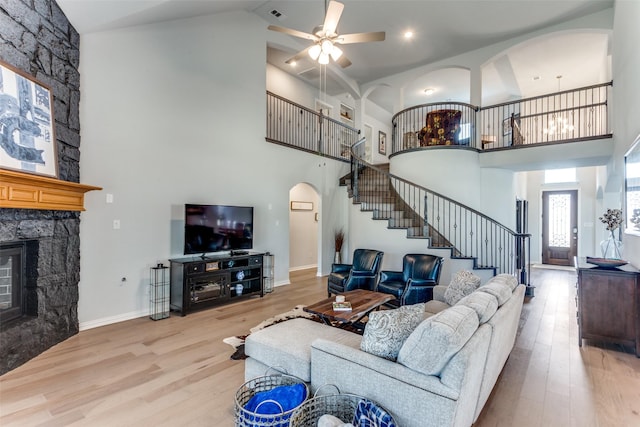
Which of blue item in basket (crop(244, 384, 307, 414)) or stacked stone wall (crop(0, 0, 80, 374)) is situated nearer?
blue item in basket (crop(244, 384, 307, 414))

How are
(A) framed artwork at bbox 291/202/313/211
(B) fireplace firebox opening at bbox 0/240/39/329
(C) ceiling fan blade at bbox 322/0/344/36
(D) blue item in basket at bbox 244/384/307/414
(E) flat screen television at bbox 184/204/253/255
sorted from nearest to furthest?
(D) blue item in basket at bbox 244/384/307/414, (B) fireplace firebox opening at bbox 0/240/39/329, (C) ceiling fan blade at bbox 322/0/344/36, (E) flat screen television at bbox 184/204/253/255, (A) framed artwork at bbox 291/202/313/211

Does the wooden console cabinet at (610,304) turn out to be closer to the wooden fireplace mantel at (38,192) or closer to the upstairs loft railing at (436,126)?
the upstairs loft railing at (436,126)

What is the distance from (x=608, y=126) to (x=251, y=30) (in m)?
6.87

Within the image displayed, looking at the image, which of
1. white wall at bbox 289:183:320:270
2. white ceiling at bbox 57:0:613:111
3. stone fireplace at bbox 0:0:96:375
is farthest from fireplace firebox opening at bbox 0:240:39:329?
white wall at bbox 289:183:320:270

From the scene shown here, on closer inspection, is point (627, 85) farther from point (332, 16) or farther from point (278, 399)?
point (278, 399)

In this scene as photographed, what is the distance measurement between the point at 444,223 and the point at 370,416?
5.68 m

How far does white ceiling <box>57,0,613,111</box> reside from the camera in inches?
161

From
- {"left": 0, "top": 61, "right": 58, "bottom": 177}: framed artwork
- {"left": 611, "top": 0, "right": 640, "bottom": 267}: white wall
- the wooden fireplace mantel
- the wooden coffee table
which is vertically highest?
{"left": 611, "top": 0, "right": 640, "bottom": 267}: white wall

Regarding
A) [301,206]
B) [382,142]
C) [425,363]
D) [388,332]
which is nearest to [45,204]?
[388,332]

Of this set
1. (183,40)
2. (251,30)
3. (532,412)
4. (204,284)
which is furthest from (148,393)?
(251,30)

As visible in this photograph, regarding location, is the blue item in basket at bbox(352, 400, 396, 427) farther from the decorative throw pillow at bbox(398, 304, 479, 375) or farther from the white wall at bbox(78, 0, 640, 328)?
the white wall at bbox(78, 0, 640, 328)

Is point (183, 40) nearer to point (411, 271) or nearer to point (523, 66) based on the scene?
point (411, 271)

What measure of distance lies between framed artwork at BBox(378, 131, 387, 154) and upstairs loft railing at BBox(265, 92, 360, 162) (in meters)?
3.54

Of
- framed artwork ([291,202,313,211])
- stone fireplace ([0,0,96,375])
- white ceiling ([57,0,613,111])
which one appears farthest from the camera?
framed artwork ([291,202,313,211])
